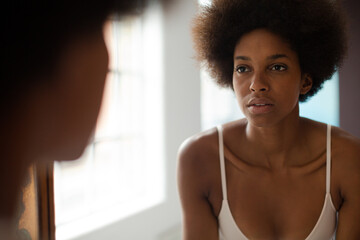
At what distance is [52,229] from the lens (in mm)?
414

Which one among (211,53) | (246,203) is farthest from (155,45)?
(246,203)

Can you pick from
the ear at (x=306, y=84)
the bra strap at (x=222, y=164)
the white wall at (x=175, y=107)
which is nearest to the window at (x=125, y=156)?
the white wall at (x=175, y=107)

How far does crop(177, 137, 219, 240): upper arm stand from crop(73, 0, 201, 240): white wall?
6 cm

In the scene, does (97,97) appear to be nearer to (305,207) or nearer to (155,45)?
(155,45)

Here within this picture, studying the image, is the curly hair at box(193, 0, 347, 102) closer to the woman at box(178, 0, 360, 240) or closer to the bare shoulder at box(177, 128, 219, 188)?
the woman at box(178, 0, 360, 240)

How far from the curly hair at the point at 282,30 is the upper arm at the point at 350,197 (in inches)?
6.0

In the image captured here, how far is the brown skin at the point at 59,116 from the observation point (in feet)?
0.61

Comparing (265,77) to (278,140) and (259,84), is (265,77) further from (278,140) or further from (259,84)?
(278,140)

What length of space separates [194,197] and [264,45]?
12.4 inches

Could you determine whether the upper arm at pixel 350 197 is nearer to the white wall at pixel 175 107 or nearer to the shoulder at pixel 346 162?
the shoulder at pixel 346 162

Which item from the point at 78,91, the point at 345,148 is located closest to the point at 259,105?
the point at 345,148

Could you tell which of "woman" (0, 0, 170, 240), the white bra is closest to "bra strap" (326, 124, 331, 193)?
the white bra

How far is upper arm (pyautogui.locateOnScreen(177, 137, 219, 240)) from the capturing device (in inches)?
24.0

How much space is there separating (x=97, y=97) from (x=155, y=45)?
0.41 metres
